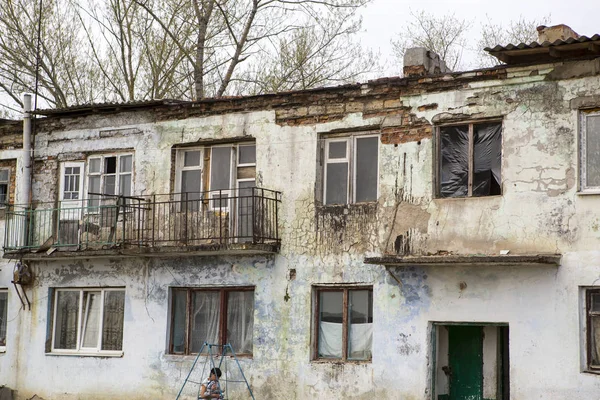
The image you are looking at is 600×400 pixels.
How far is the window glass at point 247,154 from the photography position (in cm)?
1870

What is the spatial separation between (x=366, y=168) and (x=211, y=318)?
14.2 feet

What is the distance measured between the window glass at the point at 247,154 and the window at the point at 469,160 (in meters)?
3.96

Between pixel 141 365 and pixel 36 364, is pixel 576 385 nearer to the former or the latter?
pixel 141 365

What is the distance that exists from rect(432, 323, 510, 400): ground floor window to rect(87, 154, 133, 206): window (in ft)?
24.5

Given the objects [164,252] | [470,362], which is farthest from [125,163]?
[470,362]

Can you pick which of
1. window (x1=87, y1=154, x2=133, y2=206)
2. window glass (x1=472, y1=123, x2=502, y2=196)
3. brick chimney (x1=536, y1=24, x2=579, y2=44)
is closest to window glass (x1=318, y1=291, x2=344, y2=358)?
window glass (x1=472, y1=123, x2=502, y2=196)

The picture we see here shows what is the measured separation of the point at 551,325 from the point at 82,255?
9.46m

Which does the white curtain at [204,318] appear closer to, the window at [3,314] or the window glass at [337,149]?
the window glass at [337,149]

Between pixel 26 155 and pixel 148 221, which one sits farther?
pixel 26 155

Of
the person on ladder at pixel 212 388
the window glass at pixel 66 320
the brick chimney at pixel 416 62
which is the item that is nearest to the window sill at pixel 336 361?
the person on ladder at pixel 212 388

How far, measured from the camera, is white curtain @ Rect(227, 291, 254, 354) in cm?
1823

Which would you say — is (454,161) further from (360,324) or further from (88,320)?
(88,320)

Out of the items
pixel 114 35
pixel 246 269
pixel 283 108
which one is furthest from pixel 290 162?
pixel 114 35

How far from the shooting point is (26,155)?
20.8m
